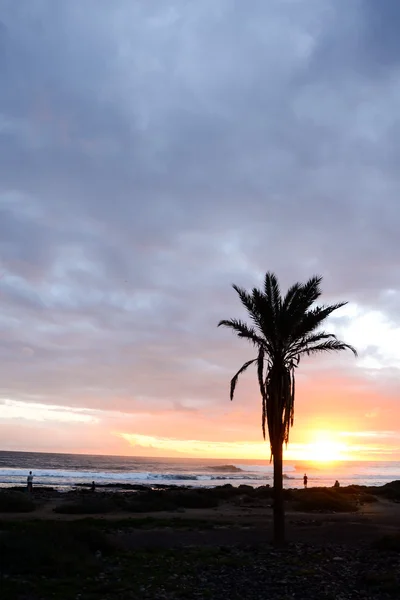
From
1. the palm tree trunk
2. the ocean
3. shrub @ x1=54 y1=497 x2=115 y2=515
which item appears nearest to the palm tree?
the palm tree trunk

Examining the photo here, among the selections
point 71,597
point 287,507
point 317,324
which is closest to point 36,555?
point 71,597

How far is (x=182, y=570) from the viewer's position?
14617 mm

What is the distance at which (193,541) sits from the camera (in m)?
20.1

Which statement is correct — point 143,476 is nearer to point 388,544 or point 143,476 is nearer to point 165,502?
point 165,502

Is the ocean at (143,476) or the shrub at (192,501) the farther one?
the ocean at (143,476)

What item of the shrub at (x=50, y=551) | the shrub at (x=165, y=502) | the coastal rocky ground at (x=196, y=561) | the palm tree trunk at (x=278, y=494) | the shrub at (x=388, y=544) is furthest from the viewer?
the shrub at (x=165, y=502)

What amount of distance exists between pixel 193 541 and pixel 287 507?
17855 mm

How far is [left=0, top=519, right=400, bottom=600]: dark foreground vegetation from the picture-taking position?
1227cm

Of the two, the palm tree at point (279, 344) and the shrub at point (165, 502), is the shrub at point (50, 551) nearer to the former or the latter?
the palm tree at point (279, 344)

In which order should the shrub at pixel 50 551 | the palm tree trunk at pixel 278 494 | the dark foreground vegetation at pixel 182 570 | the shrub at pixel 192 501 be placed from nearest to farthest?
the dark foreground vegetation at pixel 182 570
the shrub at pixel 50 551
the palm tree trunk at pixel 278 494
the shrub at pixel 192 501

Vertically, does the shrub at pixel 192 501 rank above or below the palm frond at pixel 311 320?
below

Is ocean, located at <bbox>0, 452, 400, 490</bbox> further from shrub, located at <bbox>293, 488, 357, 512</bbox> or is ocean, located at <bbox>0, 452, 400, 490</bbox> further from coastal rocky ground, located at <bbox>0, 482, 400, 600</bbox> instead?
coastal rocky ground, located at <bbox>0, 482, 400, 600</bbox>

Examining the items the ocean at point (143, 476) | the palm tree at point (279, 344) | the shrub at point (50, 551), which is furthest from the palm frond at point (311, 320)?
the ocean at point (143, 476)

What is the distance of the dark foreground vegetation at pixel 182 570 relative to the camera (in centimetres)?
1227
